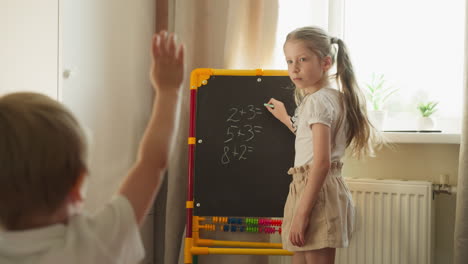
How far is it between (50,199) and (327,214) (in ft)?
4.22

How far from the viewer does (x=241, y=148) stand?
2516 mm

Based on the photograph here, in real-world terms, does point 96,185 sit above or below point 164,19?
below

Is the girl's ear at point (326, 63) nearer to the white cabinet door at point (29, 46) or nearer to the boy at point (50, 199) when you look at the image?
the white cabinet door at point (29, 46)

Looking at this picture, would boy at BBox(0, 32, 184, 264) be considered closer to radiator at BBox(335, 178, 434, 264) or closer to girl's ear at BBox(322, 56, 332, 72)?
girl's ear at BBox(322, 56, 332, 72)

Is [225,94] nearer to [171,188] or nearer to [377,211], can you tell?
[171,188]

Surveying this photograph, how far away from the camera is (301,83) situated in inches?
79.3

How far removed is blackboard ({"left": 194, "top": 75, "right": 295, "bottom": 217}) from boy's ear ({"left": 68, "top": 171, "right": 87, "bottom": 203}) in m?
1.76

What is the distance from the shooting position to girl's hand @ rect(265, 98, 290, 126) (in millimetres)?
2480

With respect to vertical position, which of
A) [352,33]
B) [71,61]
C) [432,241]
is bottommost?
[432,241]

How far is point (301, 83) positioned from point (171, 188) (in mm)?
1100

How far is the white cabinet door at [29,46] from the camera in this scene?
160cm

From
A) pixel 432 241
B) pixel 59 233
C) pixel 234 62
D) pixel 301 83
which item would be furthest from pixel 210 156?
pixel 59 233

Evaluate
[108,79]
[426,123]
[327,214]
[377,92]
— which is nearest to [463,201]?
[426,123]

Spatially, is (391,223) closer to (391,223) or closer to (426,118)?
(391,223)
